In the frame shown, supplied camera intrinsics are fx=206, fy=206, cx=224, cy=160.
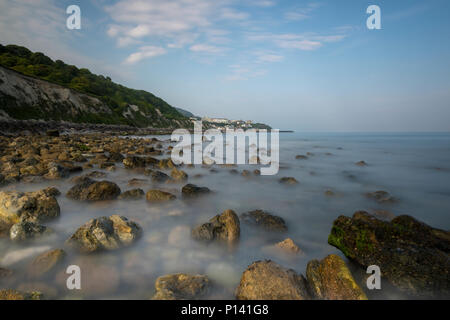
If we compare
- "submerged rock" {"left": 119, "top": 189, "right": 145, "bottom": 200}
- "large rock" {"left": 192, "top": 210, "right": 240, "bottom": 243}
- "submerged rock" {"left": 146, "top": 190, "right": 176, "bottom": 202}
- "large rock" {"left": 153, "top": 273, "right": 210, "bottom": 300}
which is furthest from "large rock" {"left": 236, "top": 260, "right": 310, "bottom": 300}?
"submerged rock" {"left": 119, "top": 189, "right": 145, "bottom": 200}

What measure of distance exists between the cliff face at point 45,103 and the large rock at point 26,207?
34002 millimetres

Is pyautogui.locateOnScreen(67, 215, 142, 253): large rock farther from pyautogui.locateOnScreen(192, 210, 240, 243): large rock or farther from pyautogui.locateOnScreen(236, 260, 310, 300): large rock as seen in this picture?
pyautogui.locateOnScreen(236, 260, 310, 300): large rock

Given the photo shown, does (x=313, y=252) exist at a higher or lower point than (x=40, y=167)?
lower

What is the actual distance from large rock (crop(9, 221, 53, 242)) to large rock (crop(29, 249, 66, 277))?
0.77 metres

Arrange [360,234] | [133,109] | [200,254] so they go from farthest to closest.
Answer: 1. [133,109]
2. [200,254]
3. [360,234]

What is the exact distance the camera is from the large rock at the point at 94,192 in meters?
5.58

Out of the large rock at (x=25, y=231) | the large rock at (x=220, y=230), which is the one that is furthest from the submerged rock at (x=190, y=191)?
the large rock at (x=25, y=231)

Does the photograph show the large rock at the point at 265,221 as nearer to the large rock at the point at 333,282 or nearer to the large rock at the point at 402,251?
the large rock at the point at 402,251

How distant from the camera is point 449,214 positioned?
645 cm

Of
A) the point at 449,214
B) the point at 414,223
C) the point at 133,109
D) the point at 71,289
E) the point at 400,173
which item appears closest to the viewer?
the point at 71,289

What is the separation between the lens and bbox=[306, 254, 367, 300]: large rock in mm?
2494
